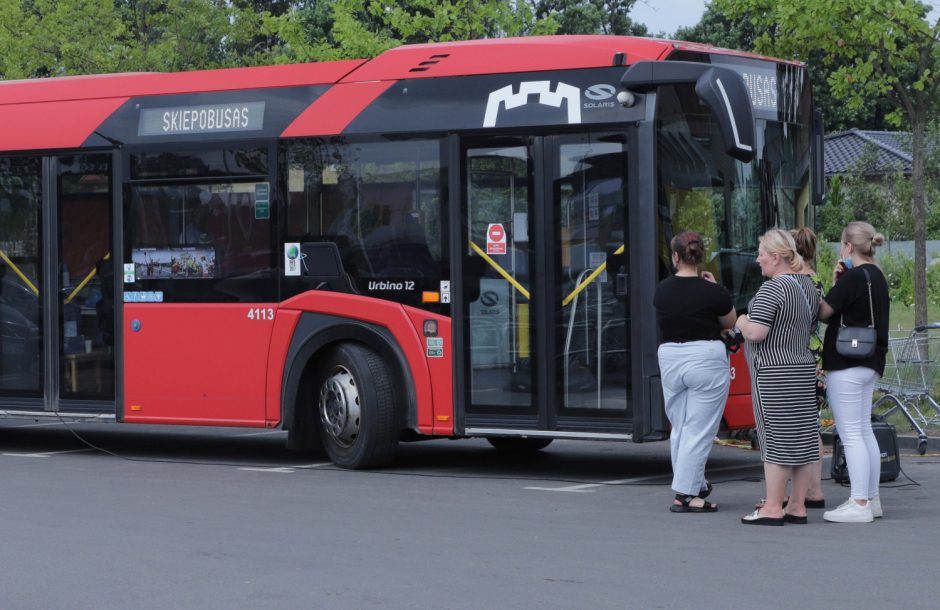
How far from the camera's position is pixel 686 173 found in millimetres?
11062

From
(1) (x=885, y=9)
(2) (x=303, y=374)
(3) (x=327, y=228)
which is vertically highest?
(1) (x=885, y=9)

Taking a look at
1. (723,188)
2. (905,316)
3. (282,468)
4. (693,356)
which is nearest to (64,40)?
(282,468)

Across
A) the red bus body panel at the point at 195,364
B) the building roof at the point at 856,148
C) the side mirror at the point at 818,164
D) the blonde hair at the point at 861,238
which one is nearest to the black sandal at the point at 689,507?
the blonde hair at the point at 861,238

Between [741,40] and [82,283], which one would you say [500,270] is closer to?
[82,283]

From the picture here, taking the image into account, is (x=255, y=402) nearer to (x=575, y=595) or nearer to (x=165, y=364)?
(x=165, y=364)

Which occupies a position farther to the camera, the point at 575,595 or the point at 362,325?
the point at 362,325

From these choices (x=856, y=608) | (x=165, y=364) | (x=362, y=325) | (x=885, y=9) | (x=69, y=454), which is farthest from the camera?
(x=885, y=9)

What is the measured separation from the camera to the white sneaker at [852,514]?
9180 millimetres

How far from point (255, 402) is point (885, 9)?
23.6ft

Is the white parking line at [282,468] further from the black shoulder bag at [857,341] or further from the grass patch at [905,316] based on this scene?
the grass patch at [905,316]

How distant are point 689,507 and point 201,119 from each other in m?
5.49

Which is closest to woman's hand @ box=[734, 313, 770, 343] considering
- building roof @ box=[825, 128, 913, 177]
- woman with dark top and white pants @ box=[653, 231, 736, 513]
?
woman with dark top and white pants @ box=[653, 231, 736, 513]

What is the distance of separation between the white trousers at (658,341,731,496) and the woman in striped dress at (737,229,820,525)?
401 millimetres

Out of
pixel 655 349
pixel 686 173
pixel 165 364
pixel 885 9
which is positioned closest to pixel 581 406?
pixel 655 349
